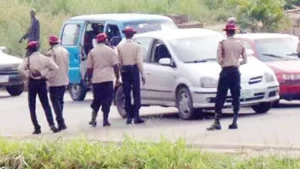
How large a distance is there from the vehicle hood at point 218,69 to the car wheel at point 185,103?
450 millimetres

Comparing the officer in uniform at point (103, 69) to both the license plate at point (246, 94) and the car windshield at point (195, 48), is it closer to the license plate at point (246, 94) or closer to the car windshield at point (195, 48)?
the car windshield at point (195, 48)

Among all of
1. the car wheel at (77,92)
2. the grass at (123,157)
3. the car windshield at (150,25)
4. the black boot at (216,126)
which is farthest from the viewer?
the car wheel at (77,92)

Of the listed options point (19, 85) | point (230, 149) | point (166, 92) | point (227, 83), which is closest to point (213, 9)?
point (19, 85)

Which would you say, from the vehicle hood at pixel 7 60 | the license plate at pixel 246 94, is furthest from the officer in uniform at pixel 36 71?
the vehicle hood at pixel 7 60

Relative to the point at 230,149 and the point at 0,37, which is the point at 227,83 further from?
the point at 0,37

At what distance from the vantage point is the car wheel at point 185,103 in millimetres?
20156

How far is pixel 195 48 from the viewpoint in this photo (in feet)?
68.9

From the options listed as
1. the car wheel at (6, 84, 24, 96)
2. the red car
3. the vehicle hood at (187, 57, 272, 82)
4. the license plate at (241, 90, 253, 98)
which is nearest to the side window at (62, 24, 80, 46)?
the car wheel at (6, 84, 24, 96)

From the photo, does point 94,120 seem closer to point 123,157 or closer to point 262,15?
point 123,157

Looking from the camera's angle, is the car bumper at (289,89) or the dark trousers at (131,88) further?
the car bumper at (289,89)

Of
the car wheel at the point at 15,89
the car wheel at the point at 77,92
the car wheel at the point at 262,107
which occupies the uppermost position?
the car wheel at the point at 262,107

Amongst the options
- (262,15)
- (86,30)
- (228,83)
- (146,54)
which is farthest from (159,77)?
(262,15)

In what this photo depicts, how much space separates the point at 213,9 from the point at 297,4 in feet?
13.2

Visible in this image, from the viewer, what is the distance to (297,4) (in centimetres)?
4353
